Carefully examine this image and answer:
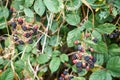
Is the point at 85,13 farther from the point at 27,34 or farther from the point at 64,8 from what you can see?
the point at 27,34

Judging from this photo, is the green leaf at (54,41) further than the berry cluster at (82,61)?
Yes

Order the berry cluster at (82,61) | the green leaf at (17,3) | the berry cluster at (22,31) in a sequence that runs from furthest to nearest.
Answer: the green leaf at (17,3) < the berry cluster at (22,31) < the berry cluster at (82,61)

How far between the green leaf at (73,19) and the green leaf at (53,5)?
0.21 feet

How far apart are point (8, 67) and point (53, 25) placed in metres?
0.29

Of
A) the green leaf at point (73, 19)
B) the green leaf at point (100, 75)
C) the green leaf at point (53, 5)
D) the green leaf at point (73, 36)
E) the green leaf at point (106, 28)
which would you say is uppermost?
the green leaf at point (53, 5)

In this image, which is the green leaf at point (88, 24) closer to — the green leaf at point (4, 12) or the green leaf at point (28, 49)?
the green leaf at point (28, 49)

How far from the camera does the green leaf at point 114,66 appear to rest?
1299 mm

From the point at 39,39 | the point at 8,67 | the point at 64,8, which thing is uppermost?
the point at 64,8

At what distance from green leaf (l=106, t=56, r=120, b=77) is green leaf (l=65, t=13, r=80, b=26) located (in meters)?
0.23

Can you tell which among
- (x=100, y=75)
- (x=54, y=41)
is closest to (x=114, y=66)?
(x=100, y=75)

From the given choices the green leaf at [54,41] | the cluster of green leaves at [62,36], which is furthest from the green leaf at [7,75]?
the green leaf at [54,41]

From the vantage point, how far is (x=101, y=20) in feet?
4.66

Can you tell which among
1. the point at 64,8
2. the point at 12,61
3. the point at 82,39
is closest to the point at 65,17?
the point at 64,8

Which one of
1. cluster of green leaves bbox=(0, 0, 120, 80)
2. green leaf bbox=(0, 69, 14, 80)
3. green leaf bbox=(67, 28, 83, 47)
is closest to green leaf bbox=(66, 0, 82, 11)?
cluster of green leaves bbox=(0, 0, 120, 80)
